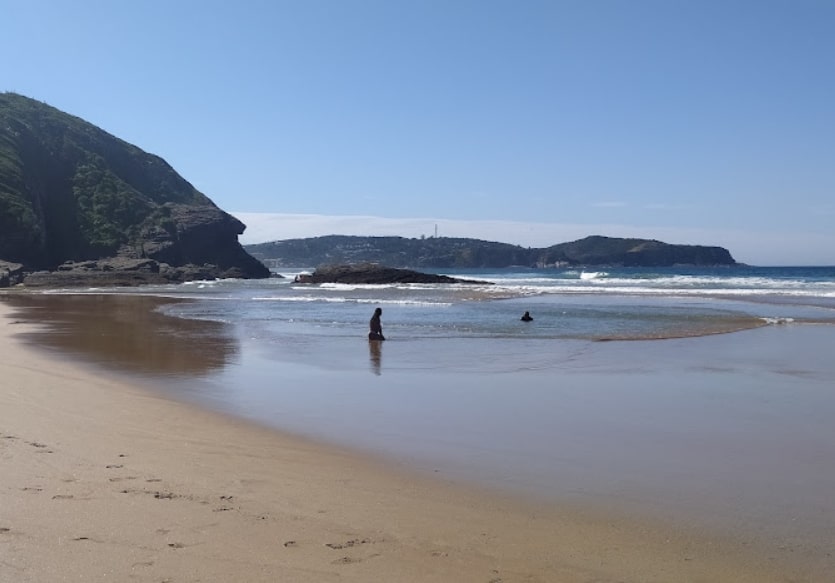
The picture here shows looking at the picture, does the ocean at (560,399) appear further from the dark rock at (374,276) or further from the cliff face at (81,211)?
the cliff face at (81,211)

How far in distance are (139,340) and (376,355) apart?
6927mm

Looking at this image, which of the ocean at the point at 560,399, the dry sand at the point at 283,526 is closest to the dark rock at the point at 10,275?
the ocean at the point at 560,399

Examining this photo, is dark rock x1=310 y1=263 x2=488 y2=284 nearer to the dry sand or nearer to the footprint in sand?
the dry sand

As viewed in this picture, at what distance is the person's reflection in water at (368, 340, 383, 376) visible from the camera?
13414 mm

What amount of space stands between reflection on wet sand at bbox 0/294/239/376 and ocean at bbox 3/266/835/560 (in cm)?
9

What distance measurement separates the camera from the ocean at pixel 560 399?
6.17 metres

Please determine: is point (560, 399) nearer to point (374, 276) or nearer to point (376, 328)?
point (376, 328)

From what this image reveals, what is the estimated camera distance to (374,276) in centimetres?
6944

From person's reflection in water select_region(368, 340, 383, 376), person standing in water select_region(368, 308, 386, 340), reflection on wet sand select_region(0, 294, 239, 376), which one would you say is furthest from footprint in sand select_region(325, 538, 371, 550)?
person standing in water select_region(368, 308, 386, 340)

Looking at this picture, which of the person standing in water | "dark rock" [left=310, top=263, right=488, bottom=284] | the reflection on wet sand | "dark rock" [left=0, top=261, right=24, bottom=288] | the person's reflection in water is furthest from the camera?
"dark rock" [left=310, top=263, right=488, bottom=284]

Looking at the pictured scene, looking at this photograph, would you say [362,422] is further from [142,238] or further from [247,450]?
[142,238]

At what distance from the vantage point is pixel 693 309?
31.6m

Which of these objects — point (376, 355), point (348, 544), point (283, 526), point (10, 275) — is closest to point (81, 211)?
point (10, 275)

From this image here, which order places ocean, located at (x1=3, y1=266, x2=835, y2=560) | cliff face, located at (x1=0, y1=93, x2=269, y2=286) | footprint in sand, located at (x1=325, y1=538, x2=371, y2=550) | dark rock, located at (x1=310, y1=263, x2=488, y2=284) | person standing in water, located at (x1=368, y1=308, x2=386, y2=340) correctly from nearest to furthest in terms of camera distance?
1. footprint in sand, located at (x1=325, y1=538, x2=371, y2=550)
2. ocean, located at (x1=3, y1=266, x2=835, y2=560)
3. person standing in water, located at (x1=368, y1=308, x2=386, y2=340)
4. dark rock, located at (x1=310, y1=263, x2=488, y2=284)
5. cliff face, located at (x1=0, y1=93, x2=269, y2=286)
